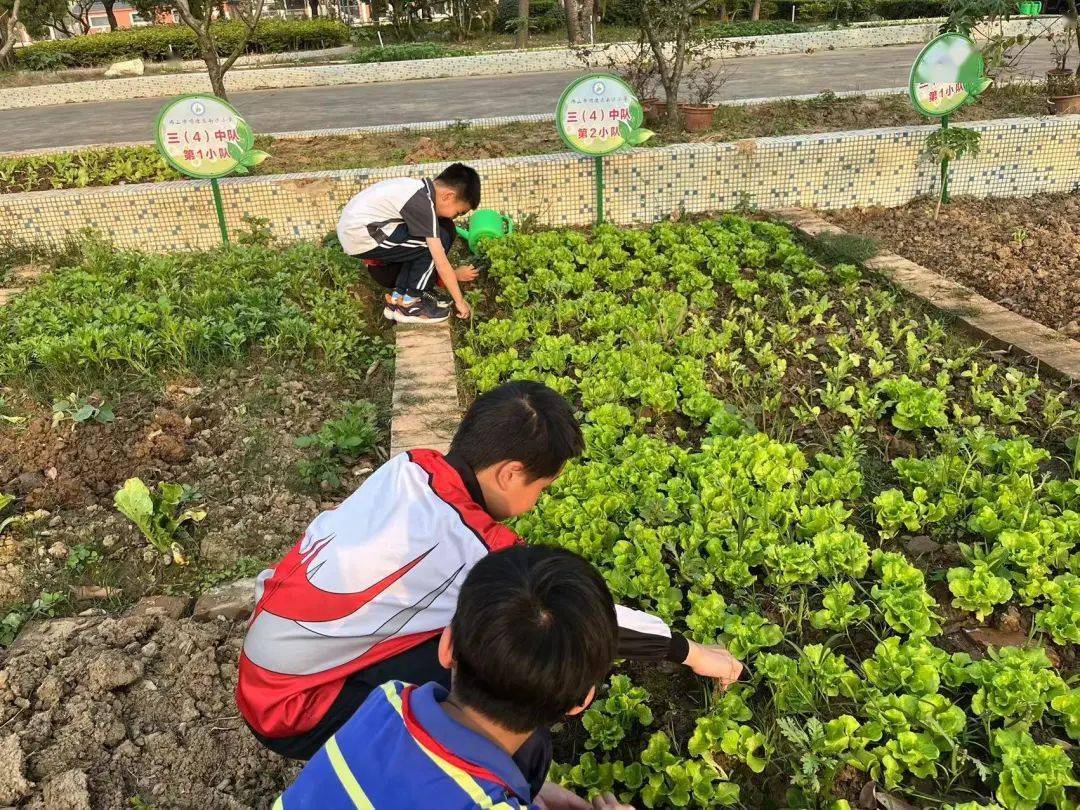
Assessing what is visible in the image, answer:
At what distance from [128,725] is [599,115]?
4.79 meters

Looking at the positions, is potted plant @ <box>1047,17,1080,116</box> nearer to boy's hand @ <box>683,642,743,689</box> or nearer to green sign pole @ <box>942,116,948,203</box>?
green sign pole @ <box>942,116,948,203</box>

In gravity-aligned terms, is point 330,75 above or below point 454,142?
above

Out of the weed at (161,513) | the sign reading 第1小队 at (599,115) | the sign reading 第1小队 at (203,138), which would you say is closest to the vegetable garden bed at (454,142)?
the sign reading 第1小队 at (203,138)

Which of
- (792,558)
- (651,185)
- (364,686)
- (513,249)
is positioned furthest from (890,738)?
(651,185)

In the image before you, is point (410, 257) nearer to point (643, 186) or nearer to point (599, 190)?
point (599, 190)

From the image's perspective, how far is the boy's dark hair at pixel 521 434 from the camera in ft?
6.65

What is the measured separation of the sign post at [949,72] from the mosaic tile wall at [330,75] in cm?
1120

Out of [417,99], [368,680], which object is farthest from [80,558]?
[417,99]

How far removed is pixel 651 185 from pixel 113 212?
4.16 m

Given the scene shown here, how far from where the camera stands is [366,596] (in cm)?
186

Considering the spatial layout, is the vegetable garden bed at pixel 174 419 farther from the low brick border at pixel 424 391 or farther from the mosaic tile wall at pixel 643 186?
the mosaic tile wall at pixel 643 186

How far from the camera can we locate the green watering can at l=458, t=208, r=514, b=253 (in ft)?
18.6

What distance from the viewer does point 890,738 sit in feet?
6.82

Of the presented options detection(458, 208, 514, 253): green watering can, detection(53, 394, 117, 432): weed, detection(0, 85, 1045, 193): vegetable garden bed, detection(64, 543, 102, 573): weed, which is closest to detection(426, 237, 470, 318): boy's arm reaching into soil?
detection(458, 208, 514, 253): green watering can
